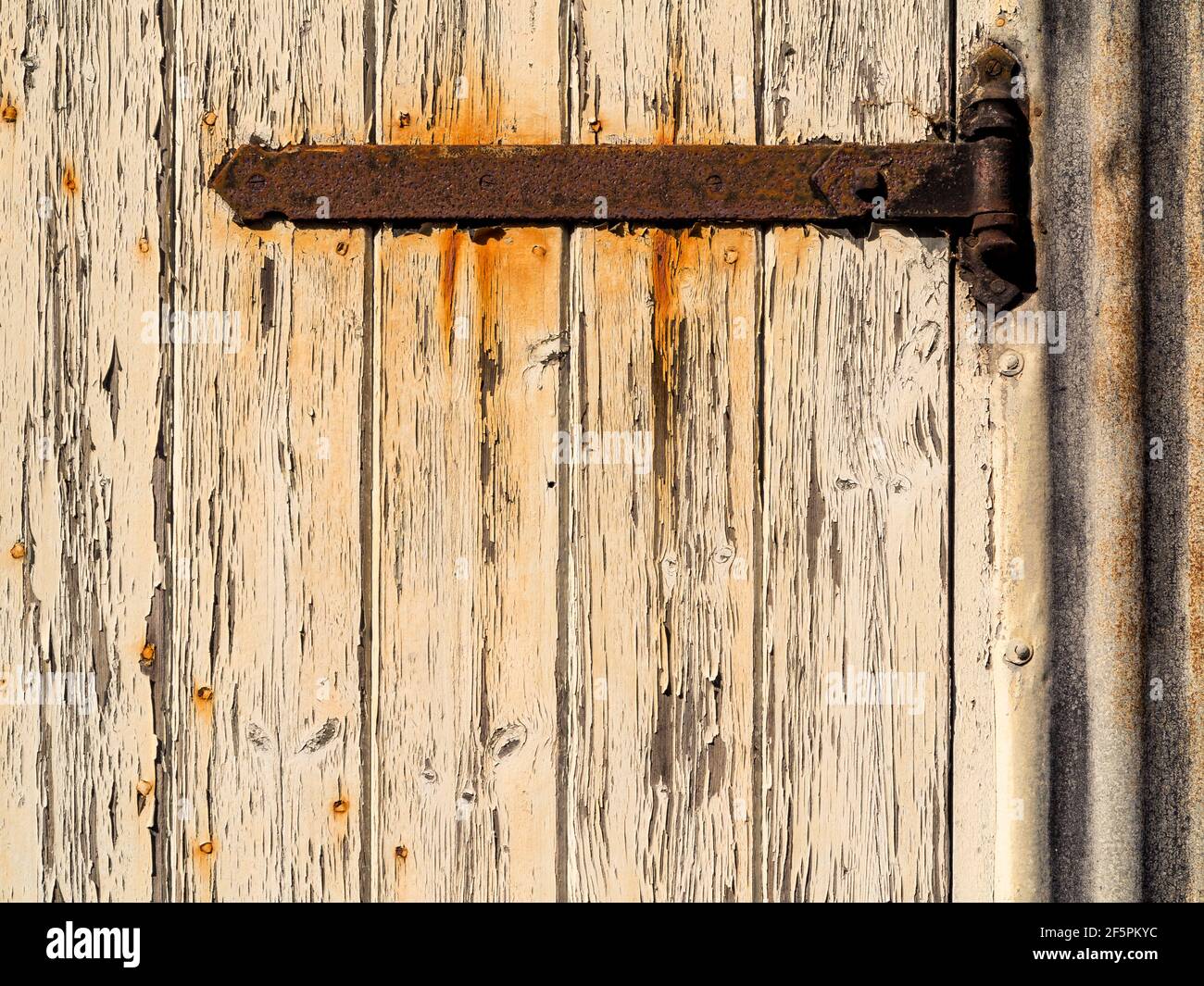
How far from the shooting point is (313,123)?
31.2 inches

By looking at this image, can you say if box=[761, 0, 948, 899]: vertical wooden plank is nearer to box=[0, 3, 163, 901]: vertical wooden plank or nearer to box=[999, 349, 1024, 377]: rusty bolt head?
box=[999, 349, 1024, 377]: rusty bolt head

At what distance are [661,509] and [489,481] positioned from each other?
0.50 ft

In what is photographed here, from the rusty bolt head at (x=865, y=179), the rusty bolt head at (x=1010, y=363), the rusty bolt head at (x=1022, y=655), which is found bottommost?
the rusty bolt head at (x=1022, y=655)

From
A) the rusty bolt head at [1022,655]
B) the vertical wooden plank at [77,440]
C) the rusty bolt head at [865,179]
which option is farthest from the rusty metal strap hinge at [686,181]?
the rusty bolt head at [1022,655]

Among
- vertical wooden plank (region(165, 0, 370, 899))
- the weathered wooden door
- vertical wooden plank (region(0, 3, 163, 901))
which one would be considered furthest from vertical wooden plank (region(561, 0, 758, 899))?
vertical wooden plank (region(0, 3, 163, 901))

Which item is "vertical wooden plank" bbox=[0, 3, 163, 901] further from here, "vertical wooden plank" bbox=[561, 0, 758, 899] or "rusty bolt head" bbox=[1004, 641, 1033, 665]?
"rusty bolt head" bbox=[1004, 641, 1033, 665]

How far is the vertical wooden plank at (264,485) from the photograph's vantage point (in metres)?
0.79

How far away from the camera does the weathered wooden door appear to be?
79 cm

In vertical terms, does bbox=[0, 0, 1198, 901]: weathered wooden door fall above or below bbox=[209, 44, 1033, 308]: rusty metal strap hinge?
below

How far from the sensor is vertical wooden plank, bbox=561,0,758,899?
2.59 ft

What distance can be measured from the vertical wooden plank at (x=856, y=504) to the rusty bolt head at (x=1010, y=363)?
46mm

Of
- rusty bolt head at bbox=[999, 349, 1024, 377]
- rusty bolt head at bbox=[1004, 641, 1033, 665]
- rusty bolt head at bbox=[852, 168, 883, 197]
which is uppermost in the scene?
rusty bolt head at bbox=[852, 168, 883, 197]

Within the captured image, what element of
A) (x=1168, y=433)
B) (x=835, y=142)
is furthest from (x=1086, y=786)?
(x=835, y=142)

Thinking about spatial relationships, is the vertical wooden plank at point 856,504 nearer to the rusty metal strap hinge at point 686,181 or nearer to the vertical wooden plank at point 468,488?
the rusty metal strap hinge at point 686,181
